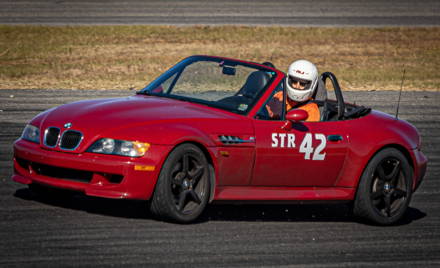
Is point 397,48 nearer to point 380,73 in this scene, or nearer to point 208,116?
point 380,73

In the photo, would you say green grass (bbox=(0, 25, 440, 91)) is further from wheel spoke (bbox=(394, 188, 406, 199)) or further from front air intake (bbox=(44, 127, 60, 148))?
front air intake (bbox=(44, 127, 60, 148))

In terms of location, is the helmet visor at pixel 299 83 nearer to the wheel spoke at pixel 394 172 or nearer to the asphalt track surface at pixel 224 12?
the wheel spoke at pixel 394 172

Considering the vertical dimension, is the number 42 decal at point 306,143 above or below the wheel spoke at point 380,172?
above

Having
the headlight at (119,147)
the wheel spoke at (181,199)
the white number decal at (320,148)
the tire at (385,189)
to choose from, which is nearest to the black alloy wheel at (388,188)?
the tire at (385,189)

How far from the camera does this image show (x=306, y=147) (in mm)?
8461

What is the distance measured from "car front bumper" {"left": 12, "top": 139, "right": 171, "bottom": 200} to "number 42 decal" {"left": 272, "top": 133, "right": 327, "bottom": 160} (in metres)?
1.28

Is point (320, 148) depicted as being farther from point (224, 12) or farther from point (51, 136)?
point (224, 12)

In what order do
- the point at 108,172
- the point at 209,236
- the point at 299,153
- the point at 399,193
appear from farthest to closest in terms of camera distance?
1. the point at 399,193
2. the point at 299,153
3. the point at 209,236
4. the point at 108,172

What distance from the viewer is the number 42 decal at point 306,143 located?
8.32m

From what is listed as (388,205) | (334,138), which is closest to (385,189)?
(388,205)

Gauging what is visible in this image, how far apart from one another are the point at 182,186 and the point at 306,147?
1.43 m

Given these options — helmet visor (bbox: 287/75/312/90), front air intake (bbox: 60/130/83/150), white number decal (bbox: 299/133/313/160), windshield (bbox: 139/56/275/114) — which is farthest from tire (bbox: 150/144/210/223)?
helmet visor (bbox: 287/75/312/90)

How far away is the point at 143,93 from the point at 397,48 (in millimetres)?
20133

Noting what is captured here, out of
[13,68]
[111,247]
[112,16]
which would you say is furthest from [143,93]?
[112,16]
